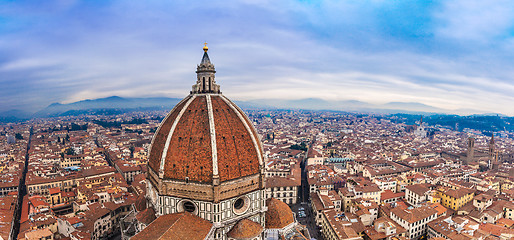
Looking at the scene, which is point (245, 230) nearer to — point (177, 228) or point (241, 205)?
point (241, 205)

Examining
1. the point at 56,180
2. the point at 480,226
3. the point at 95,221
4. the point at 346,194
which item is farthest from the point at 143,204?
the point at 480,226

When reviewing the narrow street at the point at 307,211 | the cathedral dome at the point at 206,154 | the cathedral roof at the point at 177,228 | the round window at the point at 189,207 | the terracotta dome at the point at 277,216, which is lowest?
the narrow street at the point at 307,211

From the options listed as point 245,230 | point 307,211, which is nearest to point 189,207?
point 245,230

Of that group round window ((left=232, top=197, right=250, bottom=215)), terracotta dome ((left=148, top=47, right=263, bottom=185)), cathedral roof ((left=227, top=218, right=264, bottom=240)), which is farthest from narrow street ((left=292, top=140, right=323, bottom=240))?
terracotta dome ((left=148, top=47, right=263, bottom=185))

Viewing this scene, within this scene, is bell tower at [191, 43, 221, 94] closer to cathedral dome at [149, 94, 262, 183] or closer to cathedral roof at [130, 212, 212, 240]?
cathedral dome at [149, 94, 262, 183]

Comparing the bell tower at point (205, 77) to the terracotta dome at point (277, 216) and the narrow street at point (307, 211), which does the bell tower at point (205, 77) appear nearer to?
the terracotta dome at point (277, 216)

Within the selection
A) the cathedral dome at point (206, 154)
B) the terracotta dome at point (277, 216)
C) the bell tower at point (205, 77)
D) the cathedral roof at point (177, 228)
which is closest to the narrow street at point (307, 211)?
the terracotta dome at point (277, 216)
